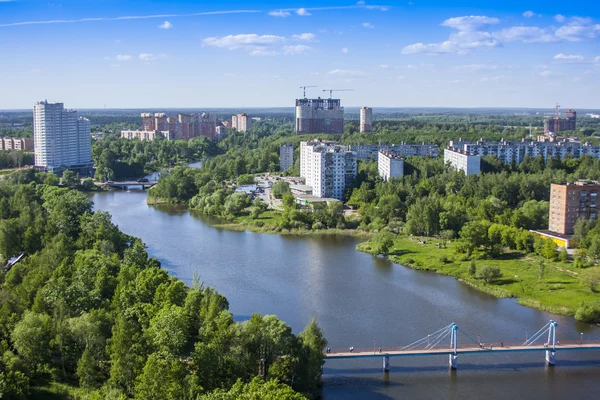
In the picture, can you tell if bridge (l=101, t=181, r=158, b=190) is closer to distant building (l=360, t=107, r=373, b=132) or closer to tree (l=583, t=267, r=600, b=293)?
distant building (l=360, t=107, r=373, b=132)

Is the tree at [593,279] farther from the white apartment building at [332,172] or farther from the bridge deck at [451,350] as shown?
the white apartment building at [332,172]

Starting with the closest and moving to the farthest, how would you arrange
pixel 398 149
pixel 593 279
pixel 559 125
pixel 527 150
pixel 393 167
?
pixel 593 279, pixel 393 167, pixel 527 150, pixel 398 149, pixel 559 125

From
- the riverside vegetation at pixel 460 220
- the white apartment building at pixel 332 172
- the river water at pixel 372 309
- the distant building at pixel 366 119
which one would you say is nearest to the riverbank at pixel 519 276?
the riverside vegetation at pixel 460 220

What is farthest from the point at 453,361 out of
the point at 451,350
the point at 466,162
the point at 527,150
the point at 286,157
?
the point at 286,157

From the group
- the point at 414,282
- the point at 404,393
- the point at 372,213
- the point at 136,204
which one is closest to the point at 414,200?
the point at 372,213

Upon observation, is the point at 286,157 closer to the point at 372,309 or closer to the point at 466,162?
the point at 466,162

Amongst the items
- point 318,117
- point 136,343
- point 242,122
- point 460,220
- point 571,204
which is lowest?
point 136,343
